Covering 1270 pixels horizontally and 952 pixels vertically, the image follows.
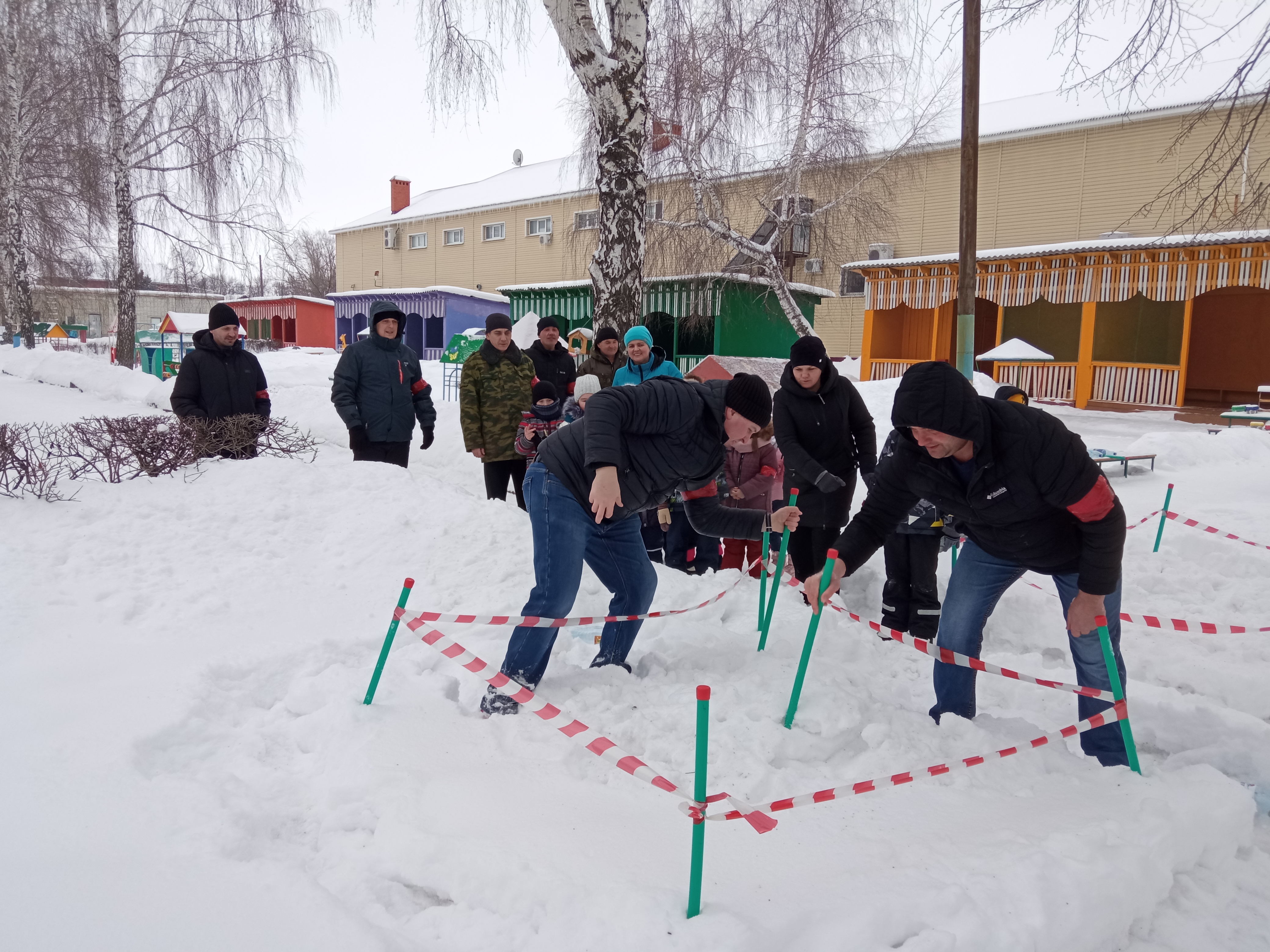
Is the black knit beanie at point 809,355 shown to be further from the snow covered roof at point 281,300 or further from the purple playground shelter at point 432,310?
the snow covered roof at point 281,300

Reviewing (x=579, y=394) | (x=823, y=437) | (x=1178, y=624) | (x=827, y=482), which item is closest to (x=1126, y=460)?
(x=1178, y=624)

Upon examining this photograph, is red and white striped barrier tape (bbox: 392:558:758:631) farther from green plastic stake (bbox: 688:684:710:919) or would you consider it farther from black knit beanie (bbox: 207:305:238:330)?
black knit beanie (bbox: 207:305:238:330)

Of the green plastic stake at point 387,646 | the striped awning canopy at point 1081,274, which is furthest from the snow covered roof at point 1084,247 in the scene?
the green plastic stake at point 387,646

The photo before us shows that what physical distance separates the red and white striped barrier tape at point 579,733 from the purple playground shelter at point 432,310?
75.9ft

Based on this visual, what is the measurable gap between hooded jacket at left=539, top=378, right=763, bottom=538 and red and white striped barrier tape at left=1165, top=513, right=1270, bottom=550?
4583 mm

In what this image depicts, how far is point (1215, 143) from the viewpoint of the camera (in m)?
4.94

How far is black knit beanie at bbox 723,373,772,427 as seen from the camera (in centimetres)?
314

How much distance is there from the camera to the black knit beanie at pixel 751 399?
314 cm

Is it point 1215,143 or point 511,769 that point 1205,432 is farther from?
point 511,769

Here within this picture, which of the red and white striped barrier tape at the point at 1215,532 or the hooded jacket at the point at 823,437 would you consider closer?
the hooded jacket at the point at 823,437

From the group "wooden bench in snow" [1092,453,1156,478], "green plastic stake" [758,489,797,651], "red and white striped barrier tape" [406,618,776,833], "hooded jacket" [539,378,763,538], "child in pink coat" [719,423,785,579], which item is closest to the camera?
"red and white striped barrier tape" [406,618,776,833]

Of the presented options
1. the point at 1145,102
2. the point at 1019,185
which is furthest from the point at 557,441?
the point at 1019,185

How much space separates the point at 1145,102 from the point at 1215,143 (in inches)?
Answer: 34.7

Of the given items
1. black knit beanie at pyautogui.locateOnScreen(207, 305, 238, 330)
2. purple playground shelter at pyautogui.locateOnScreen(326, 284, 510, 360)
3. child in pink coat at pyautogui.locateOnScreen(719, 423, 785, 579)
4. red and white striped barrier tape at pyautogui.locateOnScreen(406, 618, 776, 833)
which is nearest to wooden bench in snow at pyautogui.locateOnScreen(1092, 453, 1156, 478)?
child in pink coat at pyautogui.locateOnScreen(719, 423, 785, 579)
